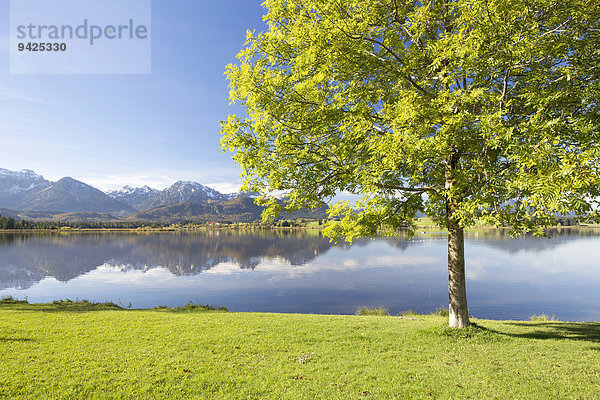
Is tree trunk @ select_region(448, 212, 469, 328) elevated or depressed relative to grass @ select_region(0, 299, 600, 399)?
elevated

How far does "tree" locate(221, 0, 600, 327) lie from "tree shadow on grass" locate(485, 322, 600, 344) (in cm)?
337

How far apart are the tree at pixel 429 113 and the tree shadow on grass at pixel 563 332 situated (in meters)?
3.37

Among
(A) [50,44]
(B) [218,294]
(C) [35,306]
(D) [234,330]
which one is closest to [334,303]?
(B) [218,294]

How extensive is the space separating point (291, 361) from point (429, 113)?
30.7 feet

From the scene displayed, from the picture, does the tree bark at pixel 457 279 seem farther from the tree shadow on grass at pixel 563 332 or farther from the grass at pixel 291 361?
the tree shadow on grass at pixel 563 332

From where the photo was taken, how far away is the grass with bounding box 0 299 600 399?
7.85 meters

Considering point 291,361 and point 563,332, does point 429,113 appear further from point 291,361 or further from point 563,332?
point 563,332

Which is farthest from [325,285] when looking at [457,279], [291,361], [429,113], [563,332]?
[429,113]

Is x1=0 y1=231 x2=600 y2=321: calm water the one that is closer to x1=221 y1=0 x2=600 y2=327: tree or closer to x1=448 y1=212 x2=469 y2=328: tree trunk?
x1=448 y1=212 x2=469 y2=328: tree trunk

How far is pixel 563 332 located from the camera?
14.1 metres

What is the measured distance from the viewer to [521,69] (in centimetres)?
948

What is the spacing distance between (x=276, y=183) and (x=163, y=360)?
7137mm

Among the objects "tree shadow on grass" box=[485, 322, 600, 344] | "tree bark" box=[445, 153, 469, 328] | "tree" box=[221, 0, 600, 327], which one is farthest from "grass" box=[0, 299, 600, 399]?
"tree" box=[221, 0, 600, 327]

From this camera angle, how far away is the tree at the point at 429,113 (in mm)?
8320
